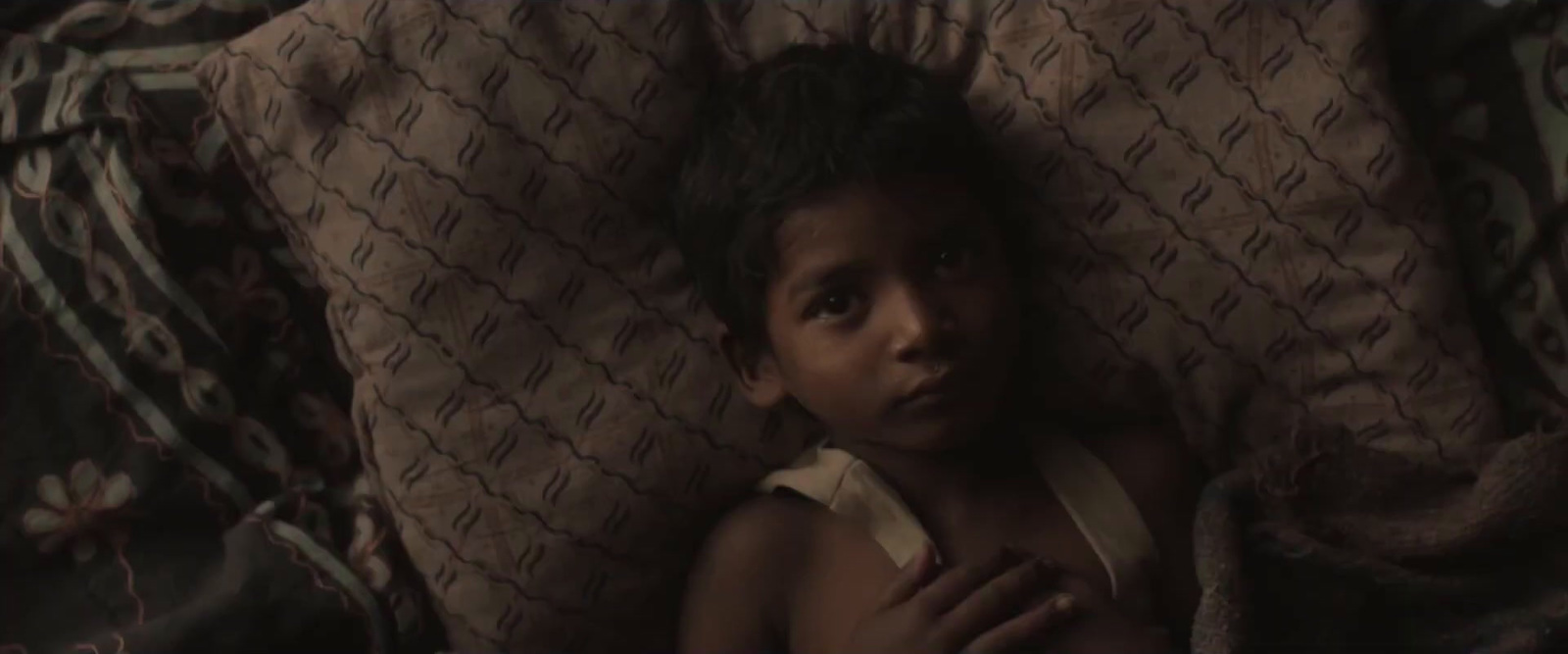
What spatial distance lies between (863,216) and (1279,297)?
1.06 feet

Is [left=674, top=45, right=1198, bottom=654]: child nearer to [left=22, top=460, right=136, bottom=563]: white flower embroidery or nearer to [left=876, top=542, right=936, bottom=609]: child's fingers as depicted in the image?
[left=876, top=542, right=936, bottom=609]: child's fingers

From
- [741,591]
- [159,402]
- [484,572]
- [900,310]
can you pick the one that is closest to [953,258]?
[900,310]

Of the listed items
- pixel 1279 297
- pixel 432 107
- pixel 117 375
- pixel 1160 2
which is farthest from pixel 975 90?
pixel 117 375

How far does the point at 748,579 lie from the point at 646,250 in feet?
0.83

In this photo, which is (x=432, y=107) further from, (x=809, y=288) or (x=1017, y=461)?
(x=1017, y=461)

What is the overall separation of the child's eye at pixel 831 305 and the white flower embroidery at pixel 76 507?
1.74ft

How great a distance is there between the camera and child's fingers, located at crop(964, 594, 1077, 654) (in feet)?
3.10

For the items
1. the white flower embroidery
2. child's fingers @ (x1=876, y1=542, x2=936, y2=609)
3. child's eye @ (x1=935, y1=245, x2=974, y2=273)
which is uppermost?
child's eye @ (x1=935, y1=245, x2=974, y2=273)

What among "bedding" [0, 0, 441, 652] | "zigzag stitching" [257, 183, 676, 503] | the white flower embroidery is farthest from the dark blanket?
the white flower embroidery

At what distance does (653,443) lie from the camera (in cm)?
104

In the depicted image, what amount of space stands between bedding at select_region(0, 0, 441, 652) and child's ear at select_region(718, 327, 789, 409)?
0.99 ft

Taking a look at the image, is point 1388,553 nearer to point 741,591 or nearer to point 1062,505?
point 1062,505

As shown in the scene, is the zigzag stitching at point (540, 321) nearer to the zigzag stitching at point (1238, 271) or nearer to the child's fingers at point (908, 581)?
the child's fingers at point (908, 581)

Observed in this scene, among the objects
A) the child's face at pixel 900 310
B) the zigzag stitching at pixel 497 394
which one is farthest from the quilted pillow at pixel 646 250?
the child's face at pixel 900 310
